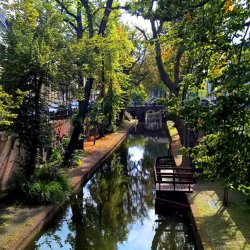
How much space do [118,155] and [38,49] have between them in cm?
1567

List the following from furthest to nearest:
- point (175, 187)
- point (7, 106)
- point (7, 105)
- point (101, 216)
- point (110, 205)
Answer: point (110, 205), point (175, 187), point (101, 216), point (7, 105), point (7, 106)

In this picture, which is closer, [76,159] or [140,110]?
[76,159]

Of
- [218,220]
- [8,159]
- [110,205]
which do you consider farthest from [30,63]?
[218,220]

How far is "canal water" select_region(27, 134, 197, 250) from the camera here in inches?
420

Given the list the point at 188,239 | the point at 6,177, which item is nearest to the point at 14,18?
the point at 6,177

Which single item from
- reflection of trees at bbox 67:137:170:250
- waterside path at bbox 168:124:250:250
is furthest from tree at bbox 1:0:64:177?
waterside path at bbox 168:124:250:250

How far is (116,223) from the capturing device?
1234 centimetres

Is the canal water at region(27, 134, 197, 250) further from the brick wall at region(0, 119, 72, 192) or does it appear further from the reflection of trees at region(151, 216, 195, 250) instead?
the brick wall at region(0, 119, 72, 192)

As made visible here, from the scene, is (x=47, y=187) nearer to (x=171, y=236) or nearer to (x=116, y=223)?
(x=116, y=223)

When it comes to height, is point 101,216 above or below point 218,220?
below

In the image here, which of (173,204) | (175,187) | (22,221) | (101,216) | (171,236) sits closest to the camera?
(22,221)

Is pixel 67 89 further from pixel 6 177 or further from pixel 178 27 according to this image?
pixel 178 27

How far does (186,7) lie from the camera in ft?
18.2

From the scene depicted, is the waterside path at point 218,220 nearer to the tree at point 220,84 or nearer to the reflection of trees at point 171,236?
the reflection of trees at point 171,236
